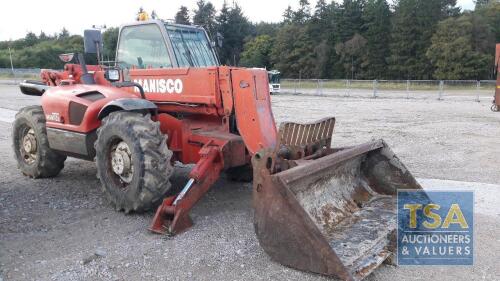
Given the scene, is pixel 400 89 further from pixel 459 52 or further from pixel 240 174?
pixel 240 174

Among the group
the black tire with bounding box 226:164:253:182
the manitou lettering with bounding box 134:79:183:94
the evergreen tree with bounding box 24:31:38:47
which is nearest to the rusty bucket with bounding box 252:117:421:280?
the black tire with bounding box 226:164:253:182

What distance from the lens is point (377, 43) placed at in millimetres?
60969

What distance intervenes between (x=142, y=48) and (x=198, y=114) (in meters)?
1.41

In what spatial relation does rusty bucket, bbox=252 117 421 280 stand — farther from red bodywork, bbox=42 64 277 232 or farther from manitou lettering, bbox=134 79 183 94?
manitou lettering, bbox=134 79 183 94

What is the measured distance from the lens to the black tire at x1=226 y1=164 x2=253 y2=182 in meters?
A: 6.64

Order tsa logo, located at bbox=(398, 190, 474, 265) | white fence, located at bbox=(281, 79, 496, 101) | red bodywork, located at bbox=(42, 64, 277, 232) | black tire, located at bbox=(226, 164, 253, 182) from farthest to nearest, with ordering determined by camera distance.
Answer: white fence, located at bbox=(281, 79, 496, 101) → black tire, located at bbox=(226, 164, 253, 182) → red bodywork, located at bbox=(42, 64, 277, 232) → tsa logo, located at bbox=(398, 190, 474, 265)

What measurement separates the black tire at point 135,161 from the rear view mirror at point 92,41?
1.40m

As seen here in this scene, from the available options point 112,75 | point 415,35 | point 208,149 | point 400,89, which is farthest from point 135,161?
point 415,35

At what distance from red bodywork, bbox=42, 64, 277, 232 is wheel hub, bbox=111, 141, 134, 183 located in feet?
2.02

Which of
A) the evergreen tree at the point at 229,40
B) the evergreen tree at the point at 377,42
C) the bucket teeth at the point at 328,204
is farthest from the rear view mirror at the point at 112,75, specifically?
the evergreen tree at the point at 377,42

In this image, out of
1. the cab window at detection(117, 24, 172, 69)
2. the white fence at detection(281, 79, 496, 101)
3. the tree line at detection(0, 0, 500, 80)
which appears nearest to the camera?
the cab window at detection(117, 24, 172, 69)

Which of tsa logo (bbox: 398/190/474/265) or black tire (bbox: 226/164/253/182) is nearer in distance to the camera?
tsa logo (bbox: 398/190/474/265)

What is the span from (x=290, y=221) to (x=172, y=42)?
335cm


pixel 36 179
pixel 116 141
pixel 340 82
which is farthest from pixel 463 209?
pixel 340 82
